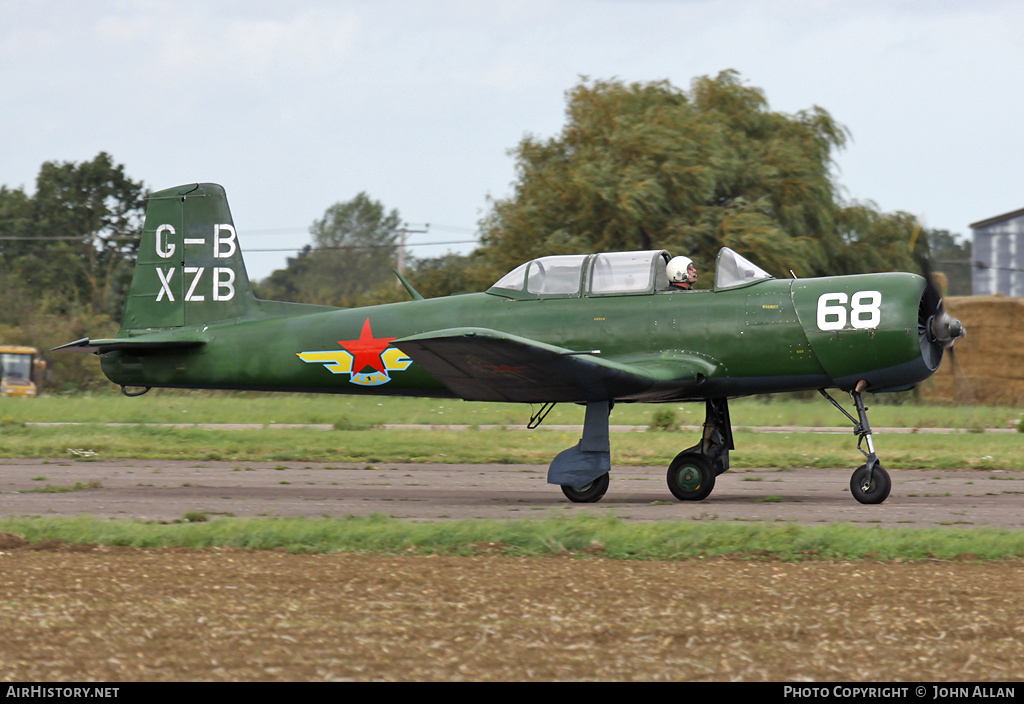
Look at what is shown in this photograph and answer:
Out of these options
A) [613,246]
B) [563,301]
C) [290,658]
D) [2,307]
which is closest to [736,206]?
[613,246]

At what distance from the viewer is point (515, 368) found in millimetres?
10734

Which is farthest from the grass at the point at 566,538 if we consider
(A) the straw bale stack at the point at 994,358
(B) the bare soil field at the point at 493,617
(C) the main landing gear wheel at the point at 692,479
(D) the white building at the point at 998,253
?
(D) the white building at the point at 998,253

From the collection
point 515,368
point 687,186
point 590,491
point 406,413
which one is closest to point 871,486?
point 590,491

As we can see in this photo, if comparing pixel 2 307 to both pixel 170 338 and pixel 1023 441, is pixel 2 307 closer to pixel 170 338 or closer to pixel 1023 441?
pixel 170 338

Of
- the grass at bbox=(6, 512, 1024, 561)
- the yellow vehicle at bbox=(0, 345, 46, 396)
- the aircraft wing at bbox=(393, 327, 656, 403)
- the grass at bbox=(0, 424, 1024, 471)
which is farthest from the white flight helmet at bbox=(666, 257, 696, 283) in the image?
the yellow vehicle at bbox=(0, 345, 46, 396)

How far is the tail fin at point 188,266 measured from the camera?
13.4 m

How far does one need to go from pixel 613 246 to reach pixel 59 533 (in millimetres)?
24847

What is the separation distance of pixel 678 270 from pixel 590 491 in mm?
2643

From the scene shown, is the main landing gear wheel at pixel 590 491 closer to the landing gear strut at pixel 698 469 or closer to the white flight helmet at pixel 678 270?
the landing gear strut at pixel 698 469

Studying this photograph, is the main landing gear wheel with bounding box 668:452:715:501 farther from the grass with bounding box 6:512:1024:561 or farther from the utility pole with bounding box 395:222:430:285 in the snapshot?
the utility pole with bounding box 395:222:430:285

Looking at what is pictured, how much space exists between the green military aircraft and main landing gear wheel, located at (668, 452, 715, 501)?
0.04ft

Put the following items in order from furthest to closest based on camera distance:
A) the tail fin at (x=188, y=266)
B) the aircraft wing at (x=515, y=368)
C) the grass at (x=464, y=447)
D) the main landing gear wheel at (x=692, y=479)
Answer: the grass at (x=464, y=447)
the tail fin at (x=188, y=266)
the main landing gear wheel at (x=692, y=479)
the aircraft wing at (x=515, y=368)

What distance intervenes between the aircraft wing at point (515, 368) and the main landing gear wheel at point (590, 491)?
90 cm

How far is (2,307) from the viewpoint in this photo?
48.8 m
